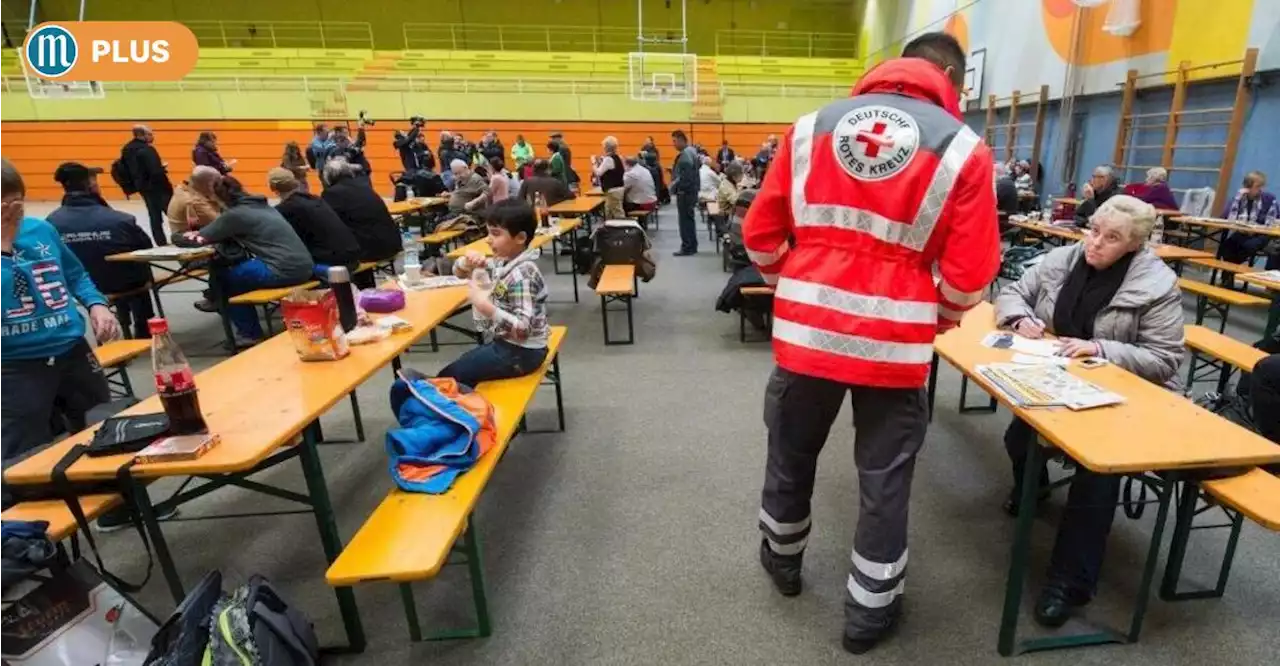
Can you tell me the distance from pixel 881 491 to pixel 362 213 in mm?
5053

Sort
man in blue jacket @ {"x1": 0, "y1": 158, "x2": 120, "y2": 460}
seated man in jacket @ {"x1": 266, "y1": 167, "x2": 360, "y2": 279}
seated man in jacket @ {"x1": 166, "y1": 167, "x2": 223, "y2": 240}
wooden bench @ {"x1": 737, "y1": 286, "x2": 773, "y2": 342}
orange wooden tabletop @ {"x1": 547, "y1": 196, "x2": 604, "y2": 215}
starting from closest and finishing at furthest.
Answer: man in blue jacket @ {"x1": 0, "y1": 158, "x2": 120, "y2": 460} → wooden bench @ {"x1": 737, "y1": 286, "x2": 773, "y2": 342} → seated man in jacket @ {"x1": 266, "y1": 167, "x2": 360, "y2": 279} → seated man in jacket @ {"x1": 166, "y1": 167, "x2": 223, "y2": 240} → orange wooden tabletop @ {"x1": 547, "y1": 196, "x2": 604, "y2": 215}

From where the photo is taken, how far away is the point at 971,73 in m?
12.6

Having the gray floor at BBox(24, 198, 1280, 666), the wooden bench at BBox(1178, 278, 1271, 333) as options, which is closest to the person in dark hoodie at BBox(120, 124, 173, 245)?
the gray floor at BBox(24, 198, 1280, 666)

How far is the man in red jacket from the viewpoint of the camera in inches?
62.4

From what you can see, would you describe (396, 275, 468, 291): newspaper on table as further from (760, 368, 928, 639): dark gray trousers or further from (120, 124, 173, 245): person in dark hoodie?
(120, 124, 173, 245): person in dark hoodie

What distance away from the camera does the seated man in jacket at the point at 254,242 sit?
4434 millimetres

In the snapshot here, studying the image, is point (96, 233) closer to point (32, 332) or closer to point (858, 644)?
point (32, 332)

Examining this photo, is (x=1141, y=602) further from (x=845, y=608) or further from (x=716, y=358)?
(x=716, y=358)

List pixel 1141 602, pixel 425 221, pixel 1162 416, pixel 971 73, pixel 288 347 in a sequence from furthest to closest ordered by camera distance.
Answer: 1. pixel 971 73
2. pixel 425 221
3. pixel 288 347
4. pixel 1141 602
5. pixel 1162 416

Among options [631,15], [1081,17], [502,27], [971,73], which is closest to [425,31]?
[502,27]

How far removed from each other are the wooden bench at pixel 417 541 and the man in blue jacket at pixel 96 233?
13.0 ft

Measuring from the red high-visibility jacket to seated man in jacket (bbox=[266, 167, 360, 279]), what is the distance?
432 centimetres

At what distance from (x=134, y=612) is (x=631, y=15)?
21676 millimetres

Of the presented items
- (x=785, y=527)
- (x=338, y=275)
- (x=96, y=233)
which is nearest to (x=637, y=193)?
(x=96, y=233)
